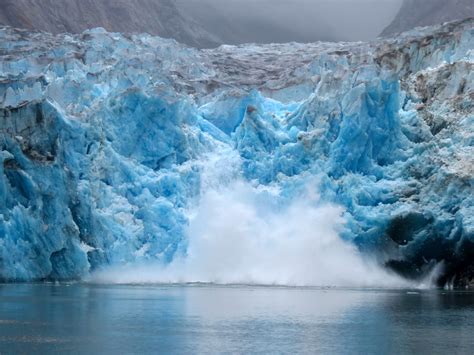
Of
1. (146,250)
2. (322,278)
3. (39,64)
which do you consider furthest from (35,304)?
(39,64)

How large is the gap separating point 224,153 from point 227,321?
12604 millimetres

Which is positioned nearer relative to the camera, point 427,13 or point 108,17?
point 108,17

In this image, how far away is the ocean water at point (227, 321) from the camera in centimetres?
1426

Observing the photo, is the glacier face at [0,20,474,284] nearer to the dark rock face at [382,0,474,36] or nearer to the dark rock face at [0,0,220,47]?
the dark rock face at [0,0,220,47]

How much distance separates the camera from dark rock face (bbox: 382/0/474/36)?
61.5 m

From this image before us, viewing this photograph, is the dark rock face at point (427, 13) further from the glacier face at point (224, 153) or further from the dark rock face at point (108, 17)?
the glacier face at point (224, 153)

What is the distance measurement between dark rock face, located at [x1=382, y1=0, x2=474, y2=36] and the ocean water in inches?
1594

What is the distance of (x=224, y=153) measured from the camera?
29750 mm

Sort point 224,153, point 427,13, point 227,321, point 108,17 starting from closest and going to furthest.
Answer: point 227,321 → point 224,153 → point 108,17 → point 427,13

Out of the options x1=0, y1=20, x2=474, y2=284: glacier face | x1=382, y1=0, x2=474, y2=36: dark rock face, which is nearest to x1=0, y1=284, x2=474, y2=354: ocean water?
x1=0, y1=20, x2=474, y2=284: glacier face

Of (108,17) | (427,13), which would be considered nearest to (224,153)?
(108,17)

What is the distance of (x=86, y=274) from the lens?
84.1 feet

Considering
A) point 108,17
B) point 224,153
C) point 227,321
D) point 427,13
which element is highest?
point 427,13

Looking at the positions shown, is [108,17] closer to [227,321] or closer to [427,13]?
[427,13]
